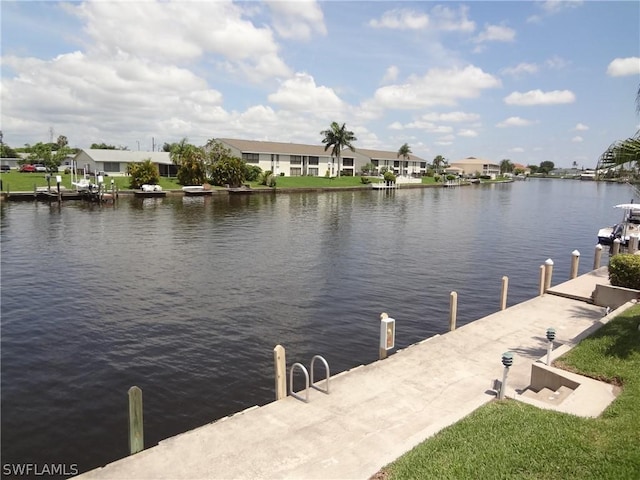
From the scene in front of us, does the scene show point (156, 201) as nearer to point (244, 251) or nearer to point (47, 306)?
point (244, 251)

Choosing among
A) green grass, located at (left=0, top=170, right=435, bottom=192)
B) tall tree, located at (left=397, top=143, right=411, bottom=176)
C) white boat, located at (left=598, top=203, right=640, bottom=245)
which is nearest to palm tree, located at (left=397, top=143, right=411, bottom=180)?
tall tree, located at (left=397, top=143, right=411, bottom=176)

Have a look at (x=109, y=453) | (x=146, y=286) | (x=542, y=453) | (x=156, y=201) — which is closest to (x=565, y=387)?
(x=542, y=453)

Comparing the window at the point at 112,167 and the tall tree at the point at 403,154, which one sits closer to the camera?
the window at the point at 112,167

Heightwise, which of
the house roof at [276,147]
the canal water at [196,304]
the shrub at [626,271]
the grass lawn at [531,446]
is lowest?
the canal water at [196,304]

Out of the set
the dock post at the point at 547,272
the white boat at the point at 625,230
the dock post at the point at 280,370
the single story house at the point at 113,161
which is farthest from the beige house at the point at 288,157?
the dock post at the point at 280,370

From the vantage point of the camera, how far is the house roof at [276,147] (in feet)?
347

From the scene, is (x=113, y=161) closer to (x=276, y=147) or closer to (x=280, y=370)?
(x=276, y=147)

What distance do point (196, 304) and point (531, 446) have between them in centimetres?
1552

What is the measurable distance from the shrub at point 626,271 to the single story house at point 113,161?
283ft

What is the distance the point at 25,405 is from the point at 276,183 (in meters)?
83.6

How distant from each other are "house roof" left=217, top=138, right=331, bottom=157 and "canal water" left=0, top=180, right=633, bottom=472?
62.7m

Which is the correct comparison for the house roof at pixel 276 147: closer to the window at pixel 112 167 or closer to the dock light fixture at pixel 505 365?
the window at pixel 112 167

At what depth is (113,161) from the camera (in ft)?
304

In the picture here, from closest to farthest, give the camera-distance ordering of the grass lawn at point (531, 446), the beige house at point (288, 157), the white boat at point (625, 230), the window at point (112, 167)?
the grass lawn at point (531, 446) → the white boat at point (625, 230) → the window at point (112, 167) → the beige house at point (288, 157)
